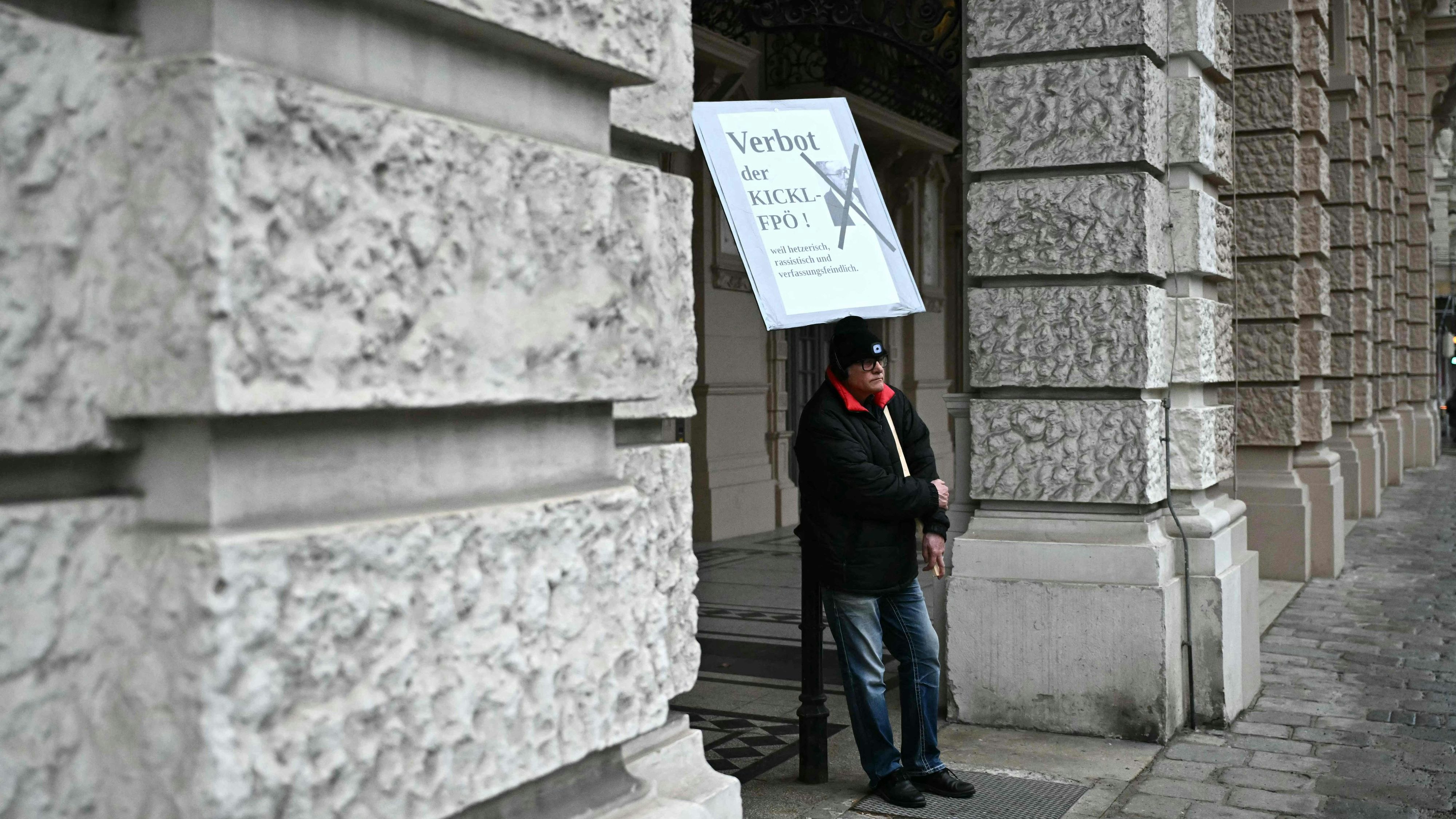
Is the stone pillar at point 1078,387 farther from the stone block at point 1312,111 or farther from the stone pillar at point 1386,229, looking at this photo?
the stone pillar at point 1386,229

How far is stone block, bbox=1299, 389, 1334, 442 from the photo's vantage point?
11.3m

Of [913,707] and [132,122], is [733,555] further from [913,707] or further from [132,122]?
[132,122]

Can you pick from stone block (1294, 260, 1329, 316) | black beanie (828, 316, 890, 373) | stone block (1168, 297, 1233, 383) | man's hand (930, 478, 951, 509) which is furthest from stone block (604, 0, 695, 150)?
stone block (1294, 260, 1329, 316)

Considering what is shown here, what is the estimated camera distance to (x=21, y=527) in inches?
53.6

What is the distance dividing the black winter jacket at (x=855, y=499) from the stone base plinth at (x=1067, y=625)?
1.17m

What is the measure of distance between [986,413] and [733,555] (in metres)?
7.07

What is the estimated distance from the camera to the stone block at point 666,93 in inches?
87.0

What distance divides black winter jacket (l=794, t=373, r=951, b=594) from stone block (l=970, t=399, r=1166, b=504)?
1.25 m

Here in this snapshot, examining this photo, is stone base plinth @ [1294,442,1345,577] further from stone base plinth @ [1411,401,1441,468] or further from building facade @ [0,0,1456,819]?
stone base plinth @ [1411,401,1441,468]

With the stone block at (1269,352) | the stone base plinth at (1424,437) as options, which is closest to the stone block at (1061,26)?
the stone block at (1269,352)

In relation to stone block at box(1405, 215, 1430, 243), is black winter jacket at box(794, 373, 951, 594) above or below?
below

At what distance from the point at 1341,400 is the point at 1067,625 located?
373 inches

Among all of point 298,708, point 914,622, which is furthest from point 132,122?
point 914,622

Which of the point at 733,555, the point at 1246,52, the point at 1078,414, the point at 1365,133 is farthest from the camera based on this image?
the point at 1365,133
